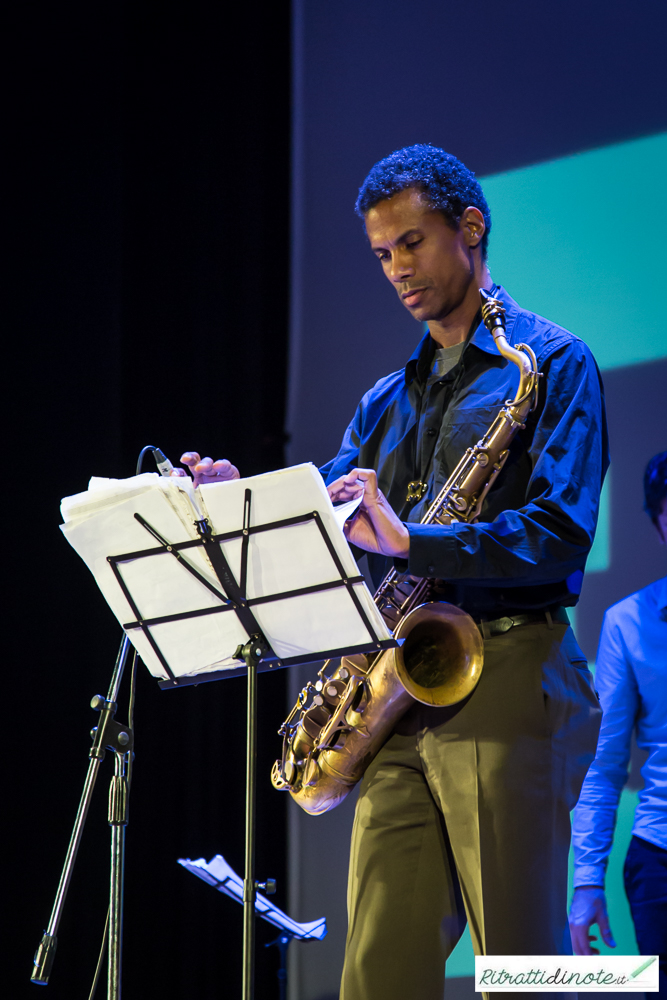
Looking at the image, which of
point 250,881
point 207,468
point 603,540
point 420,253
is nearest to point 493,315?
point 420,253

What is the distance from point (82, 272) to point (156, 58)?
114 centimetres

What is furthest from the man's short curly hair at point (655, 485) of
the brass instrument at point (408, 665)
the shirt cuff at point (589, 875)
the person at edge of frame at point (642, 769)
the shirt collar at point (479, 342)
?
the brass instrument at point (408, 665)

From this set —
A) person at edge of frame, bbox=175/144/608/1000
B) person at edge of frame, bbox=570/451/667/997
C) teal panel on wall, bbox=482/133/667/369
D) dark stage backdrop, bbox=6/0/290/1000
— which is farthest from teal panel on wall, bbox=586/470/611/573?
person at edge of frame, bbox=175/144/608/1000

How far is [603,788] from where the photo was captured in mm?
3500

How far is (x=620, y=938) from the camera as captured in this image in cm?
368

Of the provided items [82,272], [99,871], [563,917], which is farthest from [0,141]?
[563,917]

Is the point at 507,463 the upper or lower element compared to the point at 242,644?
upper

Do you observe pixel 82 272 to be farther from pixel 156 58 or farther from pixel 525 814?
pixel 525 814

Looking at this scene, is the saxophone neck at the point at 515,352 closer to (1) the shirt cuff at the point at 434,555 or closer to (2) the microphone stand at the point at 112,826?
(1) the shirt cuff at the point at 434,555

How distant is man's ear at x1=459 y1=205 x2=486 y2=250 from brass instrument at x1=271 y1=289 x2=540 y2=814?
20 cm

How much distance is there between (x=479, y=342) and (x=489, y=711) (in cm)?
87

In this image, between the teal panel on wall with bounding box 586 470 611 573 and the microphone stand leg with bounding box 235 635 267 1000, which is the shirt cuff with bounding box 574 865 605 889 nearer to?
the teal panel on wall with bounding box 586 470 611 573

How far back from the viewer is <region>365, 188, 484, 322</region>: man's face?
7.89 ft

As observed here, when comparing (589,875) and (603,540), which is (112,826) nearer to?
(589,875)
